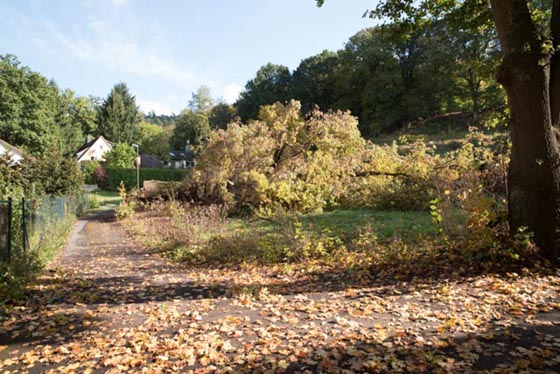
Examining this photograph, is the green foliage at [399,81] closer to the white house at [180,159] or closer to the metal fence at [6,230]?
the white house at [180,159]

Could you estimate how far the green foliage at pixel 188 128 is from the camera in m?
61.1

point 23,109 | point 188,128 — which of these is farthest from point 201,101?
point 23,109

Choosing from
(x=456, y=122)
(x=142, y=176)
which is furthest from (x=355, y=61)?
(x=142, y=176)

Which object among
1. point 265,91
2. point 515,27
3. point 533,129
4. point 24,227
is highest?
point 265,91

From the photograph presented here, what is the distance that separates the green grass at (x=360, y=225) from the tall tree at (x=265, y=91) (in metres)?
44.4

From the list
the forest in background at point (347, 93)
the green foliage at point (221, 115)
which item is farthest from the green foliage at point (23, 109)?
the green foliage at point (221, 115)

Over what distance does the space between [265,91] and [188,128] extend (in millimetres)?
15827

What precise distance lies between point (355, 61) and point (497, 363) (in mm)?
53672

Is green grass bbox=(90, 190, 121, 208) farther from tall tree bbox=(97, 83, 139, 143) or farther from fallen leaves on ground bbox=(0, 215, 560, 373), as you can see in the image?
fallen leaves on ground bbox=(0, 215, 560, 373)

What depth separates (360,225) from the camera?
11.9 metres

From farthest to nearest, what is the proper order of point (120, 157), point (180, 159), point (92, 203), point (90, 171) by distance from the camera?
point (180, 159), point (120, 157), point (90, 171), point (92, 203)

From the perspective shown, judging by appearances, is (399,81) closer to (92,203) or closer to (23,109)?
(92,203)

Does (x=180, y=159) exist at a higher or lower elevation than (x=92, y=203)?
higher

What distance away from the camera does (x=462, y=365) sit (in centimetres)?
356
